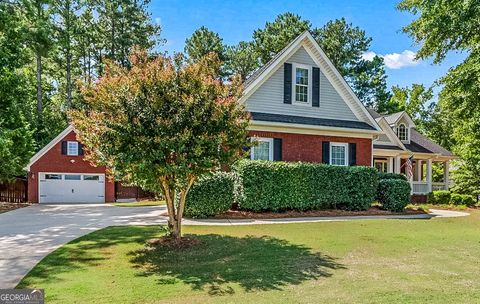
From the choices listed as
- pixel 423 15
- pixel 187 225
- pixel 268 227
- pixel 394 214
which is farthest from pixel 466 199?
pixel 187 225

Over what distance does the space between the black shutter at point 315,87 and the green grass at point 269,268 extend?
8657mm

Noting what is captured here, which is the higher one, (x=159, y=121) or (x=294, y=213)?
(x=159, y=121)

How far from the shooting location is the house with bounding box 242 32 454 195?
671 inches

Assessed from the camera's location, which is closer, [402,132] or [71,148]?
[71,148]

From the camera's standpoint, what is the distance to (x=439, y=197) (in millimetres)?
23172

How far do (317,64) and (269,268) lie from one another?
13440 millimetres

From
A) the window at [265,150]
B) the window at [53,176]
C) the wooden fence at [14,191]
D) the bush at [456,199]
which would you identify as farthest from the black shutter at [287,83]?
the wooden fence at [14,191]

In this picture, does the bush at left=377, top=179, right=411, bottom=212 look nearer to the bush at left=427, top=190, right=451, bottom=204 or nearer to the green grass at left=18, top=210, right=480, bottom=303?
the green grass at left=18, top=210, right=480, bottom=303

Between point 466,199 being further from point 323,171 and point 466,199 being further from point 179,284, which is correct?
point 179,284

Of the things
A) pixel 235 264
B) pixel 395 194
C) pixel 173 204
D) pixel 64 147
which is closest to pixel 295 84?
pixel 395 194

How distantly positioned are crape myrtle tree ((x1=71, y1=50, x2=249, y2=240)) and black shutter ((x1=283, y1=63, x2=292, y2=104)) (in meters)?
9.25

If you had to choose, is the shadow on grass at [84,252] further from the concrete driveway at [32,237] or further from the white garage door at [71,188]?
the white garage door at [71,188]

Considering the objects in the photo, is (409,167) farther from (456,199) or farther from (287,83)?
(287,83)

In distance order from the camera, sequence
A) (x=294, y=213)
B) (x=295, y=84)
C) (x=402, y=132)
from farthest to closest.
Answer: (x=402, y=132), (x=295, y=84), (x=294, y=213)
